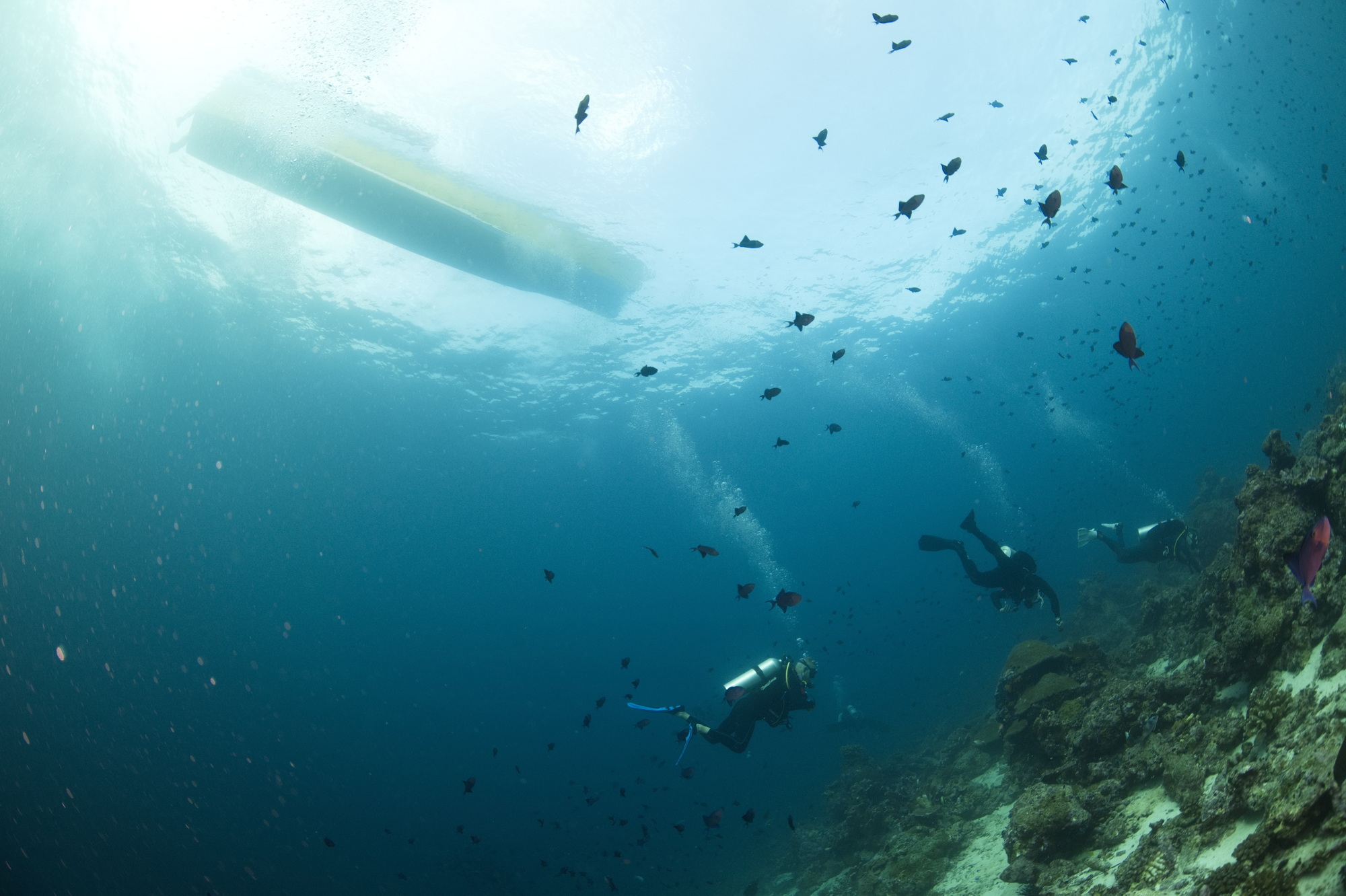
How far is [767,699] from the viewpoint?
10.8m

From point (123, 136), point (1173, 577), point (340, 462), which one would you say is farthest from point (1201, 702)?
point (340, 462)

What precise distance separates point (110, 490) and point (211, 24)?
48917mm

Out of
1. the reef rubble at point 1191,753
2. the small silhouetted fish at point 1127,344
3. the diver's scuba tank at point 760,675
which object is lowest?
the reef rubble at point 1191,753

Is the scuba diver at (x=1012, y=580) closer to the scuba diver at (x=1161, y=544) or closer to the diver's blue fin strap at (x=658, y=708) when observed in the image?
the scuba diver at (x=1161, y=544)

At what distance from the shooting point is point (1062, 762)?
6.61 meters

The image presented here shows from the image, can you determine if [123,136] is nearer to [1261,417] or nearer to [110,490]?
[110,490]

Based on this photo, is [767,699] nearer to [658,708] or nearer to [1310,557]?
[658,708]

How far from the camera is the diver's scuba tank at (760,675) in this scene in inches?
426

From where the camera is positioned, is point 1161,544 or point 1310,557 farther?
point 1161,544

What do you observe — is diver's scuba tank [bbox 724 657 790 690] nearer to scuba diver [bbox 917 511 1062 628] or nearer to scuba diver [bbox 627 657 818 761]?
scuba diver [bbox 627 657 818 761]

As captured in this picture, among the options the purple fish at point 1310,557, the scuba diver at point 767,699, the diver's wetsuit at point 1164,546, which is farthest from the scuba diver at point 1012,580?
the purple fish at point 1310,557

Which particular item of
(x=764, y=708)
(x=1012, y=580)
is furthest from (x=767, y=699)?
(x=1012, y=580)

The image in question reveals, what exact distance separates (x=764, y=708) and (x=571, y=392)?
79.1ft

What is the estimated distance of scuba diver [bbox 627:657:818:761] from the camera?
1056cm
